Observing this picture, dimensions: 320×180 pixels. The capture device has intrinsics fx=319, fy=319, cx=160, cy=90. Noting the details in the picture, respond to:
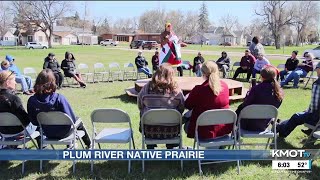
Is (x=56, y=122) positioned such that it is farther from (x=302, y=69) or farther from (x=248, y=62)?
(x=248, y=62)

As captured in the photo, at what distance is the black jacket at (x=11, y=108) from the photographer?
4.04 meters

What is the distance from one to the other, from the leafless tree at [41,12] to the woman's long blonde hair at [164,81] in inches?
318

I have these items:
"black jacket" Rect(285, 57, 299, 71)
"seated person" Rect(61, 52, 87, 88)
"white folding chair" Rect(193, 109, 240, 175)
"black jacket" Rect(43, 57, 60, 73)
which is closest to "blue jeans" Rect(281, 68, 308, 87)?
"black jacket" Rect(285, 57, 299, 71)

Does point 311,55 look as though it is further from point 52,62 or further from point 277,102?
point 52,62

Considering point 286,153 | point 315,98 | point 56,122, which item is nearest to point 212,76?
point 286,153

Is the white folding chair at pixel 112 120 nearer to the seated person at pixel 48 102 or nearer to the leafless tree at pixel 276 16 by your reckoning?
the seated person at pixel 48 102

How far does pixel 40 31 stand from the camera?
39.1 feet

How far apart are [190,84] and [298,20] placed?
3.90 metres

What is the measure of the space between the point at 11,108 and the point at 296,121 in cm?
402

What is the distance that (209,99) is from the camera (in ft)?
13.1

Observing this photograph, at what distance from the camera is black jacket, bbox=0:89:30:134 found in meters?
4.04

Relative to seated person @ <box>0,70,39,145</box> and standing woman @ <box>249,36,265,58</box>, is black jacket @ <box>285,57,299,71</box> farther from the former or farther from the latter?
seated person @ <box>0,70,39,145</box>

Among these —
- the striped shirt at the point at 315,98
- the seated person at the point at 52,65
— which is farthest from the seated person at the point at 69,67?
the striped shirt at the point at 315,98

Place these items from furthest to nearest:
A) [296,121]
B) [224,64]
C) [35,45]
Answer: [224,64]
[35,45]
[296,121]
